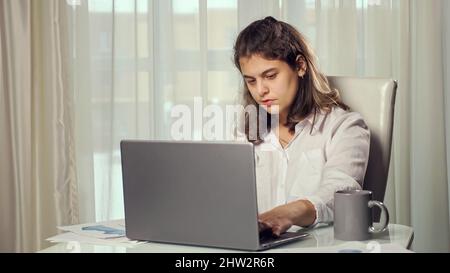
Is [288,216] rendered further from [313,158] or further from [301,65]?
[301,65]

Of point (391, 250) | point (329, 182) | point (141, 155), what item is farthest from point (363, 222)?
point (141, 155)

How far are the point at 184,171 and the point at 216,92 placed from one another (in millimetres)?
1668

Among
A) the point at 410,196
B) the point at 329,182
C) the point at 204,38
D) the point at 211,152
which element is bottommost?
the point at 410,196

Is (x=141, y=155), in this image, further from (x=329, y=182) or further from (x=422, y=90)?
(x=422, y=90)

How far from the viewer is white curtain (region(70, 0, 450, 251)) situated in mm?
2877

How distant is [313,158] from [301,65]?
290 mm

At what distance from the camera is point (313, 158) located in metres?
1.98

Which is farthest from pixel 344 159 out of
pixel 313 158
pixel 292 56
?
pixel 292 56

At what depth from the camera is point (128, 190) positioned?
4.70 feet

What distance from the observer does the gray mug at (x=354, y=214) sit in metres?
1.42

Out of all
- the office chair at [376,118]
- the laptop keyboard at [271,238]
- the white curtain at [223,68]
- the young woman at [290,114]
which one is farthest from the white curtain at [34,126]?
the laptop keyboard at [271,238]

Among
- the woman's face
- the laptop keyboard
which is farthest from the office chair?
the laptop keyboard

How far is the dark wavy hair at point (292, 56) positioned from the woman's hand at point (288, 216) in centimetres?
52

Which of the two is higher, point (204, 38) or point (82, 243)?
point (204, 38)
